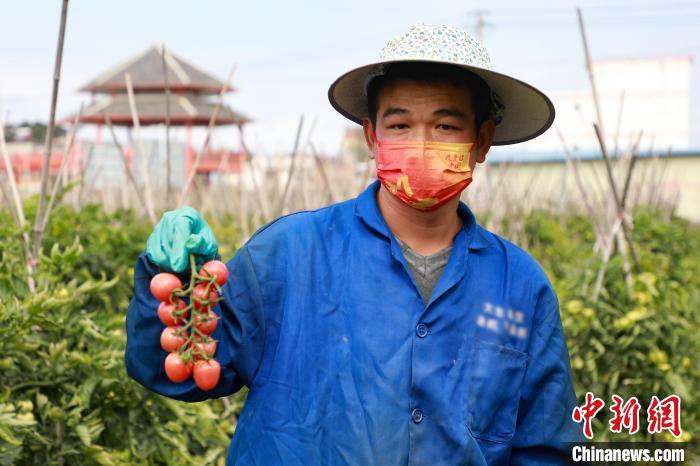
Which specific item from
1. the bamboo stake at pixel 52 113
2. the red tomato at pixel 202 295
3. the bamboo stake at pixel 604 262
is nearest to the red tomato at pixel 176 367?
the red tomato at pixel 202 295

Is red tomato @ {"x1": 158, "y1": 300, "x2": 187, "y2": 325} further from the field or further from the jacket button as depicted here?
the field

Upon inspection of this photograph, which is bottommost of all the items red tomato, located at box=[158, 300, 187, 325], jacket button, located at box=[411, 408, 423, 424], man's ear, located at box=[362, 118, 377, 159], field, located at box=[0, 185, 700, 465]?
field, located at box=[0, 185, 700, 465]

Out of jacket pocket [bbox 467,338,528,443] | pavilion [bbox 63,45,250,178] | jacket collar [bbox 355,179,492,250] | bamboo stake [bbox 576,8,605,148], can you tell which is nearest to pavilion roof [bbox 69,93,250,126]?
pavilion [bbox 63,45,250,178]

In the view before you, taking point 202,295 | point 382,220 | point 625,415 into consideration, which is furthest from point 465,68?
point 625,415

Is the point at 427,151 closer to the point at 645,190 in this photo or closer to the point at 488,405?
the point at 488,405

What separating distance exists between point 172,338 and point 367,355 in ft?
1.39

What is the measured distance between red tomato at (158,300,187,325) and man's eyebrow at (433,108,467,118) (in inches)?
28.6

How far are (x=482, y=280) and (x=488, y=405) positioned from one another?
11.3 inches

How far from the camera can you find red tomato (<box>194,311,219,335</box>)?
5.76 feet

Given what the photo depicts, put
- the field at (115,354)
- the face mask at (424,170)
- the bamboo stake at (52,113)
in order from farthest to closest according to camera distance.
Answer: the bamboo stake at (52,113) → the field at (115,354) → the face mask at (424,170)

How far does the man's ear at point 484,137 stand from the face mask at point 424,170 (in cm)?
11

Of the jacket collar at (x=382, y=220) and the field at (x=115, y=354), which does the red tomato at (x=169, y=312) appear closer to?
the jacket collar at (x=382, y=220)

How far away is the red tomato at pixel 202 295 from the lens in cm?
175

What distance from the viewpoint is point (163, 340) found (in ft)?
5.78
